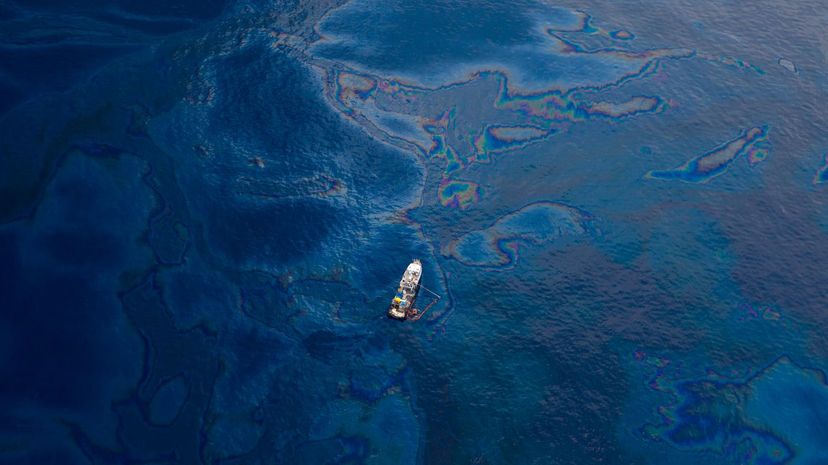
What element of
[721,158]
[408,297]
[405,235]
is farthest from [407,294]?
[721,158]

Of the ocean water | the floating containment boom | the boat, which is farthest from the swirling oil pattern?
the boat

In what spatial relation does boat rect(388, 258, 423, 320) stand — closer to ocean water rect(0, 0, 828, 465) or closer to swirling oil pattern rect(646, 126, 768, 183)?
ocean water rect(0, 0, 828, 465)

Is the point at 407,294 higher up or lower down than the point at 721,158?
higher up

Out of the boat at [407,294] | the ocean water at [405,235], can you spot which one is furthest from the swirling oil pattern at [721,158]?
the boat at [407,294]

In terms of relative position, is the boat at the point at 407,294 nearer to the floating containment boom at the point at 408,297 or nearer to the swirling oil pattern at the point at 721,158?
the floating containment boom at the point at 408,297

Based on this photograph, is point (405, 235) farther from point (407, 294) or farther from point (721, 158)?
point (721, 158)

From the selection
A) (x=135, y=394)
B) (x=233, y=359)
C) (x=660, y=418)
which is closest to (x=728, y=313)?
(x=660, y=418)
